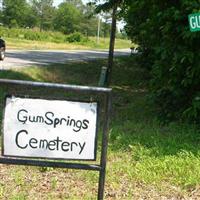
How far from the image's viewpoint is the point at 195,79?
8445 mm

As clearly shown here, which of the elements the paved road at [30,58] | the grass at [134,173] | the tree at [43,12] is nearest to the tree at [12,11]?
the tree at [43,12]

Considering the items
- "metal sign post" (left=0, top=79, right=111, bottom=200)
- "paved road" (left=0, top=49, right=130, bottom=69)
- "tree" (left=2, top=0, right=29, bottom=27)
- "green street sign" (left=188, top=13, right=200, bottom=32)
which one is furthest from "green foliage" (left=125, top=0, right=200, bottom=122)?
"tree" (left=2, top=0, right=29, bottom=27)

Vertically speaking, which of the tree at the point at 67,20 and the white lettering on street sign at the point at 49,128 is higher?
the white lettering on street sign at the point at 49,128

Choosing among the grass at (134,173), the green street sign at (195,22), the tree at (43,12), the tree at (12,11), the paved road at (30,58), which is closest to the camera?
the grass at (134,173)

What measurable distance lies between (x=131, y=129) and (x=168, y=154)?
186cm

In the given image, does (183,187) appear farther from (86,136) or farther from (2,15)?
(2,15)

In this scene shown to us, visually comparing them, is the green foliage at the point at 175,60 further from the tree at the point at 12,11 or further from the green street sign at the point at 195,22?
the tree at the point at 12,11

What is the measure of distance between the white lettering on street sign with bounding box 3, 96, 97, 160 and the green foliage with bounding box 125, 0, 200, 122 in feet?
13.4

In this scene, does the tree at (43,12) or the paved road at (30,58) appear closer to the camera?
the paved road at (30,58)

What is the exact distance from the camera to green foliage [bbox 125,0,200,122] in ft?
27.0

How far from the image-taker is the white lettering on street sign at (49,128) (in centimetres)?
418

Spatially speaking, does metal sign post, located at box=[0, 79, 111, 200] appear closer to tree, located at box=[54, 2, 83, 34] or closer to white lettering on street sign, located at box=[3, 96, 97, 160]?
white lettering on street sign, located at box=[3, 96, 97, 160]

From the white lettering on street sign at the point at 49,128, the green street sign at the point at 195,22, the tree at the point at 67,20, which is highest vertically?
the green street sign at the point at 195,22

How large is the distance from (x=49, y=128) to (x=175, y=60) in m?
4.48
